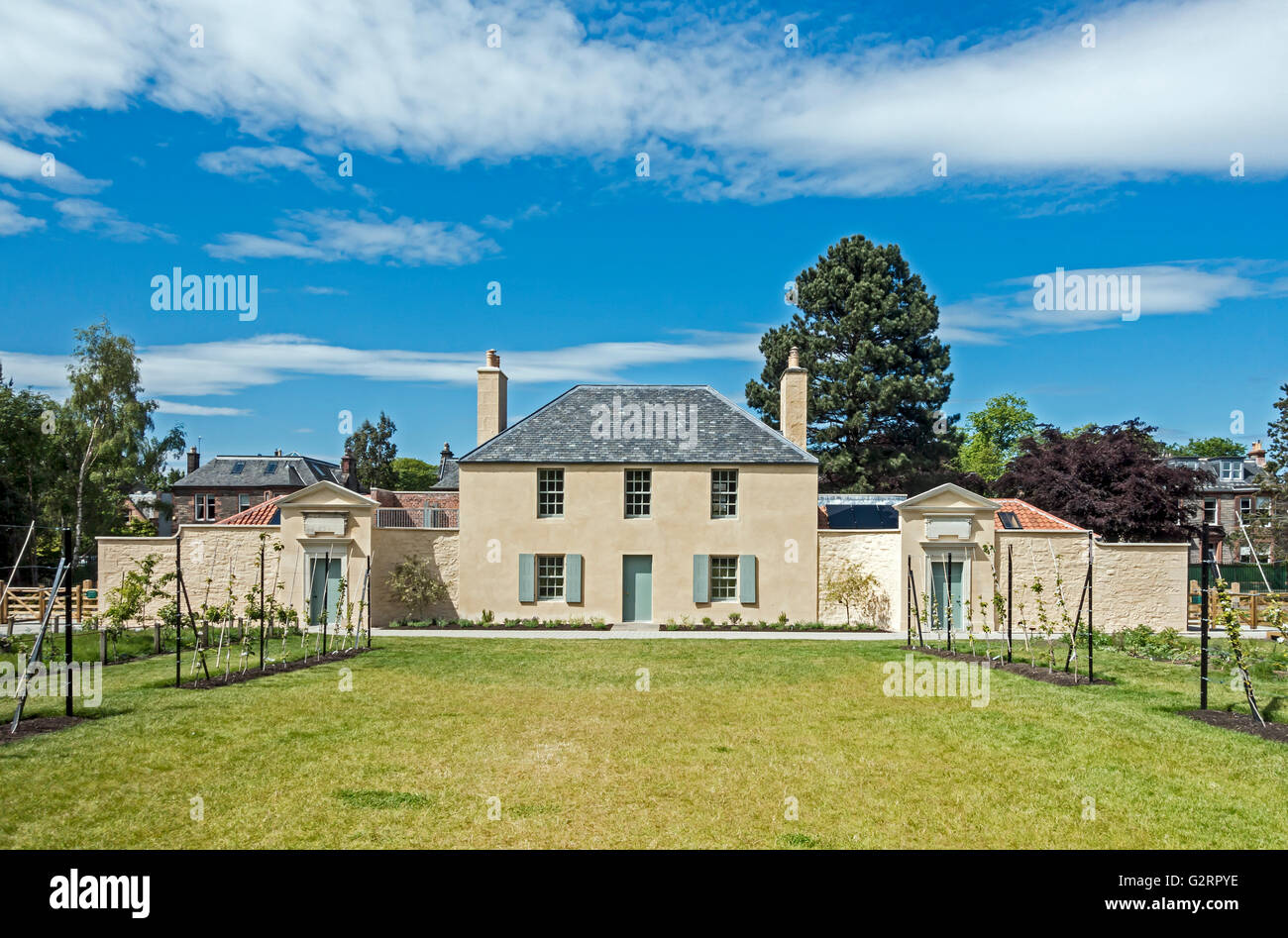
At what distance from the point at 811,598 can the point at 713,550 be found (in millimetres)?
3302

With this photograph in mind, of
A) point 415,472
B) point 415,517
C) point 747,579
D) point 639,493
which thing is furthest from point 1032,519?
point 415,472

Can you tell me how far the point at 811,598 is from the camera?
2470 cm

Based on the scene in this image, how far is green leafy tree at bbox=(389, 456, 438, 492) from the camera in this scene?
273 feet

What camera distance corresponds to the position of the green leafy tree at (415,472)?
8319 cm

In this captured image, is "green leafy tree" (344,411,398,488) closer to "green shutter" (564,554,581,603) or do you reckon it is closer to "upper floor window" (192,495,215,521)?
"upper floor window" (192,495,215,521)

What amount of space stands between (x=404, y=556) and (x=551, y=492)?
477cm

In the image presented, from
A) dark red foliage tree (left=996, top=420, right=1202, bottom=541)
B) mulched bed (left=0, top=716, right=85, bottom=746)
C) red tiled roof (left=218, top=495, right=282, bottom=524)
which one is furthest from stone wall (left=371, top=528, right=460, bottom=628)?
dark red foliage tree (left=996, top=420, right=1202, bottom=541)

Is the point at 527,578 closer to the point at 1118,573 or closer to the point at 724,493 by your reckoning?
the point at 724,493

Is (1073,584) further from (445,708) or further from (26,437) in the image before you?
(26,437)

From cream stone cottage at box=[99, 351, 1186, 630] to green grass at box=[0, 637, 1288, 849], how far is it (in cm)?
911

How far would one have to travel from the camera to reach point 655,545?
976 inches

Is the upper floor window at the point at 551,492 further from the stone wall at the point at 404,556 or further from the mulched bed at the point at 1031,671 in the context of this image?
the mulched bed at the point at 1031,671
